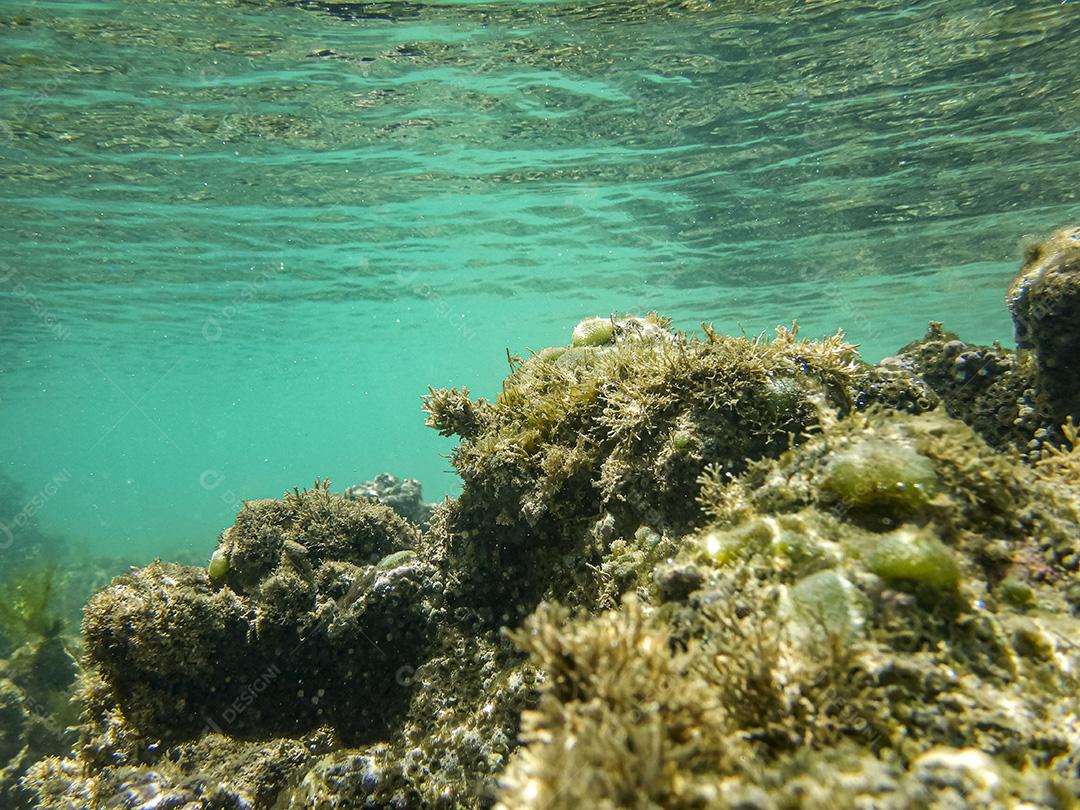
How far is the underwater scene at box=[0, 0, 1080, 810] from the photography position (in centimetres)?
256

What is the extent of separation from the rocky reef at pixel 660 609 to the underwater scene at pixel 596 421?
25 mm

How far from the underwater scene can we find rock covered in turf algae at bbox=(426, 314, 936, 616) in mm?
36

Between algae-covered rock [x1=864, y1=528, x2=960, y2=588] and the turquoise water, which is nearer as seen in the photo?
algae-covered rock [x1=864, y1=528, x2=960, y2=588]

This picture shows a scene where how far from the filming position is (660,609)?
3.44 m

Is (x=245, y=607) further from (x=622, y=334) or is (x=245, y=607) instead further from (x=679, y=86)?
(x=679, y=86)

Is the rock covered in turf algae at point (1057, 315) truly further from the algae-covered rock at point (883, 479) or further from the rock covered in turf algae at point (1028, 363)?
the algae-covered rock at point (883, 479)

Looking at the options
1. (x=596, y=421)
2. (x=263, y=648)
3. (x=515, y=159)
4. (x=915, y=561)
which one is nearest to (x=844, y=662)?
(x=915, y=561)

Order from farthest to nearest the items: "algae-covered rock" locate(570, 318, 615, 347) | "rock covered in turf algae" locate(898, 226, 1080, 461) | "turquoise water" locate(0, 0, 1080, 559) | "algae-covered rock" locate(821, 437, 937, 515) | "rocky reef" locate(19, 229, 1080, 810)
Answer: "turquoise water" locate(0, 0, 1080, 559) < "algae-covered rock" locate(570, 318, 615, 347) < "rock covered in turf algae" locate(898, 226, 1080, 461) < "algae-covered rock" locate(821, 437, 937, 515) < "rocky reef" locate(19, 229, 1080, 810)

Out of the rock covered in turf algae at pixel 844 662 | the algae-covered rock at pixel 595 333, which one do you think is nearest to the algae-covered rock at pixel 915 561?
the rock covered in turf algae at pixel 844 662

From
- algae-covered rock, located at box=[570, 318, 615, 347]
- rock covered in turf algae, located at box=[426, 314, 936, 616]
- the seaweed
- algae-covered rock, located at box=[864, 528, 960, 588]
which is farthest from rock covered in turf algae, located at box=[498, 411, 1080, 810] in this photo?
the seaweed

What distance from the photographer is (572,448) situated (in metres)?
5.32

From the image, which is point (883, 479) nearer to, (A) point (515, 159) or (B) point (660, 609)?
(B) point (660, 609)

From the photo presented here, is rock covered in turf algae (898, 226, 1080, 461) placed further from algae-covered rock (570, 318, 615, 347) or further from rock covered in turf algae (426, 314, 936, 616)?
algae-covered rock (570, 318, 615, 347)

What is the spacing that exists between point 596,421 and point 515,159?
14.4 meters
